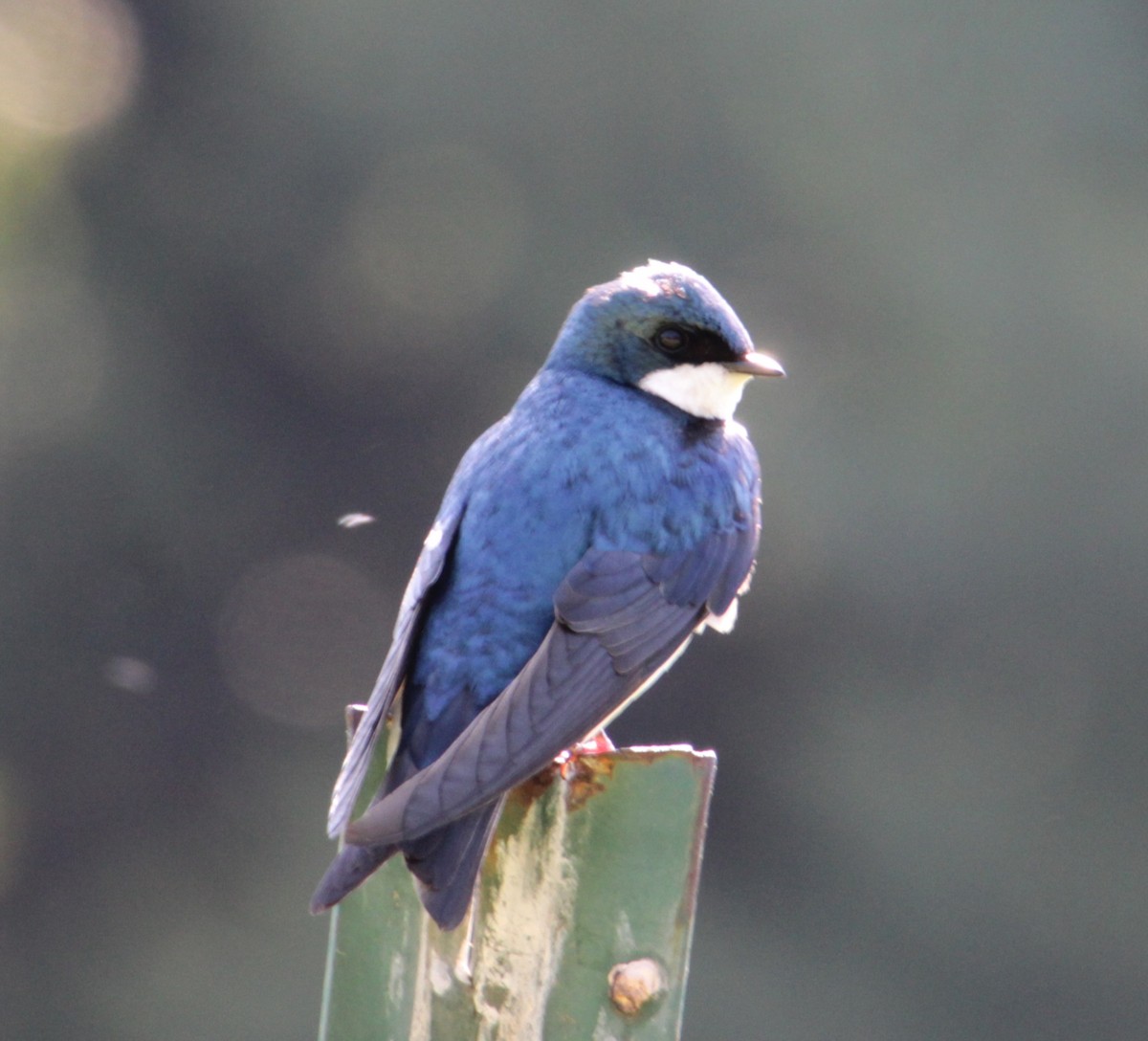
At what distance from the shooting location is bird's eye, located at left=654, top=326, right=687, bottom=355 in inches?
96.1

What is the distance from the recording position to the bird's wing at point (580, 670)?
1.67 meters

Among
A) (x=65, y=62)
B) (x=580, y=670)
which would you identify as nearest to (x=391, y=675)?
(x=580, y=670)

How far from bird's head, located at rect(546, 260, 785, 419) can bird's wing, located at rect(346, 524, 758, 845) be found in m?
0.18

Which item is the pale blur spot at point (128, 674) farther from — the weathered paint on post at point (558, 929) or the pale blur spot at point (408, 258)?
the weathered paint on post at point (558, 929)

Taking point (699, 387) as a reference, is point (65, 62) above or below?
above

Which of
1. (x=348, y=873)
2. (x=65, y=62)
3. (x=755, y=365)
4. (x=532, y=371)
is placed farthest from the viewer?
(x=65, y=62)

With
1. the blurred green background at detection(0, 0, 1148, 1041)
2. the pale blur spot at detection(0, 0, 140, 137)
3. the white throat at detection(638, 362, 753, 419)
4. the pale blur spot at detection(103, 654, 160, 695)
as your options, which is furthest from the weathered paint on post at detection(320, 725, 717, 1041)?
the pale blur spot at detection(0, 0, 140, 137)

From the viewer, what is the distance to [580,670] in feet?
6.57

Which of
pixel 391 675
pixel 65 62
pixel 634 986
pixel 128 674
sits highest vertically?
pixel 65 62

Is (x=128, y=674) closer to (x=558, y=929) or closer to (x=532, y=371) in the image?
(x=532, y=371)

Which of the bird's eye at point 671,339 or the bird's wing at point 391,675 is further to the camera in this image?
the bird's eye at point 671,339

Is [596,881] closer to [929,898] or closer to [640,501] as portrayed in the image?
[640,501]

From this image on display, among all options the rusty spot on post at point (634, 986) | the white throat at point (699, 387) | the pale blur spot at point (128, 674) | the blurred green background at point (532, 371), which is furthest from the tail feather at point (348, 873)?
the pale blur spot at point (128, 674)

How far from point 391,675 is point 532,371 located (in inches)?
193
